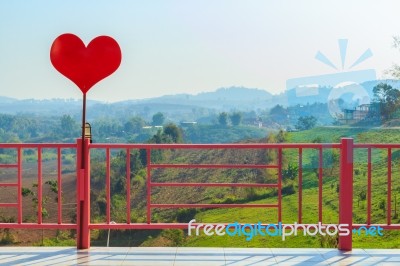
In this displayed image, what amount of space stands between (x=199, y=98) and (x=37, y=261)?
25330mm

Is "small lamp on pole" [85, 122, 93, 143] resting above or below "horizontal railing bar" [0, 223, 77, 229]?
above

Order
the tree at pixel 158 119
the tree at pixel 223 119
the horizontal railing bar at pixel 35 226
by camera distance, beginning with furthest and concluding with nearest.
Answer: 1. the tree at pixel 223 119
2. the tree at pixel 158 119
3. the horizontal railing bar at pixel 35 226

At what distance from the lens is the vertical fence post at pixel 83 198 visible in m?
4.05

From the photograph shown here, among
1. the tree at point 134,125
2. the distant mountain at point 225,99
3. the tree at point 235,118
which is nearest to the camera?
the tree at point 134,125

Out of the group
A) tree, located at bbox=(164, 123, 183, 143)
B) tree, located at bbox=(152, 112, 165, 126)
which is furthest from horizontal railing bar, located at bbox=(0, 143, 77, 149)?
tree, located at bbox=(152, 112, 165, 126)

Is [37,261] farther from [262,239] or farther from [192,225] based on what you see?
[262,239]

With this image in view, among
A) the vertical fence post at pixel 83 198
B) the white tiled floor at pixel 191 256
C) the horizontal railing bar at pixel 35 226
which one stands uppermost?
the vertical fence post at pixel 83 198

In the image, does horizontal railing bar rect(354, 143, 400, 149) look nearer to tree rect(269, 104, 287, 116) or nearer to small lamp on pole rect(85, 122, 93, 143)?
small lamp on pole rect(85, 122, 93, 143)

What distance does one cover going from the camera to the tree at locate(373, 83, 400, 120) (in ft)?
62.2

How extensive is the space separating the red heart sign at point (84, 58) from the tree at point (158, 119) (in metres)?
20.9

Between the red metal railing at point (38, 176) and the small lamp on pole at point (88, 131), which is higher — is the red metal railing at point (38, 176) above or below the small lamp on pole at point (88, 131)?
below

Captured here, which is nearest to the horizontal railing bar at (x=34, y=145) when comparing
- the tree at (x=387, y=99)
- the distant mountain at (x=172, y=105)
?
the distant mountain at (x=172, y=105)

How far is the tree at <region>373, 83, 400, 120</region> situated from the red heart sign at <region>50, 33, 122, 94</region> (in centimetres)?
1518

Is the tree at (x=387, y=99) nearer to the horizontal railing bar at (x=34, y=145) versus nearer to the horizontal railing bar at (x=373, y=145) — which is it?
the horizontal railing bar at (x=373, y=145)
